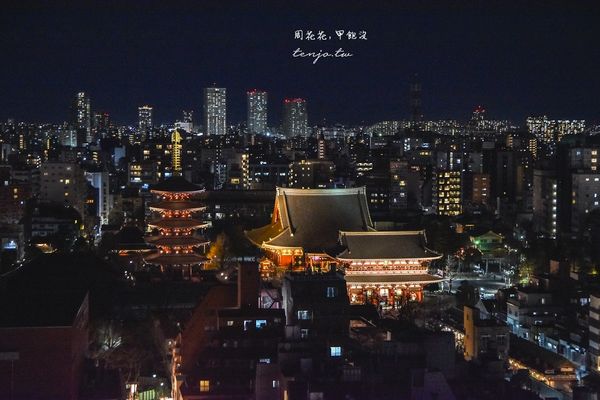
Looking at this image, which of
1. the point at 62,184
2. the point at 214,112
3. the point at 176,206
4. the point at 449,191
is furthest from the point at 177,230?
the point at 214,112

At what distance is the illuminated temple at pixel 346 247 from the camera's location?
15297 mm

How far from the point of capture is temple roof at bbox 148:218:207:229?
17297 mm

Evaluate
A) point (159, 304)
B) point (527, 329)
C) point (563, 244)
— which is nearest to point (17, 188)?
point (159, 304)

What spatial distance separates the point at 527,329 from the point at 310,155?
1094 inches

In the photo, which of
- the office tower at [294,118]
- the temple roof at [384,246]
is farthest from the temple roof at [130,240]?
the office tower at [294,118]

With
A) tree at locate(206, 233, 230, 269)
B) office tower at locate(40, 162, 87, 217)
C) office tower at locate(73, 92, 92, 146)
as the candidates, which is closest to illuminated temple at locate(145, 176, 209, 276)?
tree at locate(206, 233, 230, 269)

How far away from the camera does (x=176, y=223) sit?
17.4 m

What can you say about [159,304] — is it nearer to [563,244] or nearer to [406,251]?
[406,251]

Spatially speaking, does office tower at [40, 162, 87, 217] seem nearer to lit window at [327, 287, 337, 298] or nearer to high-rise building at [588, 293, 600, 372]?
lit window at [327, 287, 337, 298]

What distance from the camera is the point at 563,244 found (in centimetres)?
1881

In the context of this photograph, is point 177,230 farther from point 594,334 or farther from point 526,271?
point 594,334

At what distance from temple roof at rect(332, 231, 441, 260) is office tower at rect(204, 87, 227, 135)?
4380 cm

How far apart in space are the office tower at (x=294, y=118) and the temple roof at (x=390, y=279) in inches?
1629

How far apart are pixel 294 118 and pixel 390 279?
42739 mm
